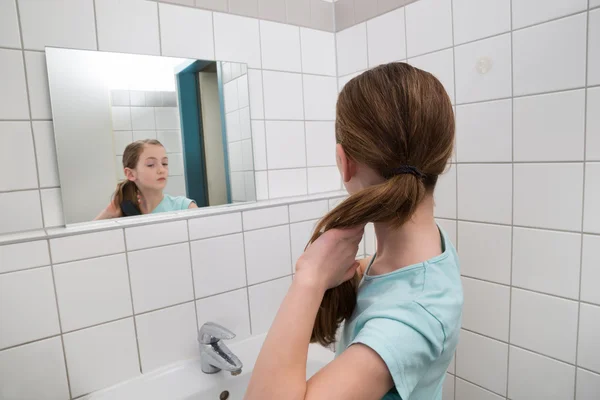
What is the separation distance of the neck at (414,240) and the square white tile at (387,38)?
0.89m

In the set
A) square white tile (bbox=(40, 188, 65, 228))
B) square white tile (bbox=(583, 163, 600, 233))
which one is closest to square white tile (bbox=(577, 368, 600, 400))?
square white tile (bbox=(583, 163, 600, 233))

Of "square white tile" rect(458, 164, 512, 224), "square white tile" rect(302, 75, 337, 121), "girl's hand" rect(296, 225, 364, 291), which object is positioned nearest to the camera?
"girl's hand" rect(296, 225, 364, 291)

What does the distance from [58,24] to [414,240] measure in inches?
41.9

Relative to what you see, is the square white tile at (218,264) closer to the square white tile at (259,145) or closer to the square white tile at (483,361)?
the square white tile at (259,145)

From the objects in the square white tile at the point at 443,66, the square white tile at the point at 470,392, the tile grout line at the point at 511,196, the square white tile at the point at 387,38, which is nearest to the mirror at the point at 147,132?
the square white tile at the point at 387,38

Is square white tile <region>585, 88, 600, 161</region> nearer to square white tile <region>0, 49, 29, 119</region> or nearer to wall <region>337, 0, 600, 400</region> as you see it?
wall <region>337, 0, 600, 400</region>

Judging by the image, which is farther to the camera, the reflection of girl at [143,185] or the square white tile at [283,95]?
the square white tile at [283,95]

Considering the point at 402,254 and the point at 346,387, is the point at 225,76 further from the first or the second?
the point at 346,387

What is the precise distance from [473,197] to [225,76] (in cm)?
91

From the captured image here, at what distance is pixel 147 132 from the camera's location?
117 centimetres

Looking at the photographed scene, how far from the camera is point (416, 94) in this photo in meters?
0.58

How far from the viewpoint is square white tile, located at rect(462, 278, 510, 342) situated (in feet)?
3.78

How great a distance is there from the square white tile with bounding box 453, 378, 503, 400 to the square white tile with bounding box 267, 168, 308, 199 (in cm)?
88

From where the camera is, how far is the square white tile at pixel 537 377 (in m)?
1.03
